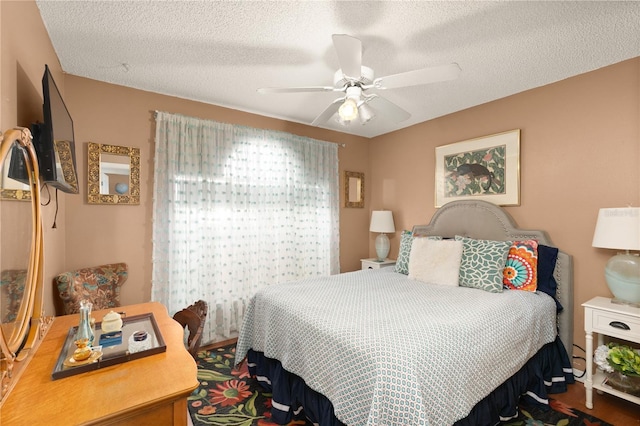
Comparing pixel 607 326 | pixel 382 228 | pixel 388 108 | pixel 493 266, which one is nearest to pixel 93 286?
pixel 388 108

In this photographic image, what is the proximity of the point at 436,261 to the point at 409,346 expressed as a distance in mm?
1493

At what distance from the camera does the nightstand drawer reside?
2.07 metres

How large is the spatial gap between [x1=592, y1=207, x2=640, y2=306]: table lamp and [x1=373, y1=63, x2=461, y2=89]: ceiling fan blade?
161 cm

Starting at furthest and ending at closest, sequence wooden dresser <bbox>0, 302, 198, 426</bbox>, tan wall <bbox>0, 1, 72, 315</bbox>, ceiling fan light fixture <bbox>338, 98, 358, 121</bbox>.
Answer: ceiling fan light fixture <bbox>338, 98, 358, 121</bbox>, tan wall <bbox>0, 1, 72, 315</bbox>, wooden dresser <bbox>0, 302, 198, 426</bbox>

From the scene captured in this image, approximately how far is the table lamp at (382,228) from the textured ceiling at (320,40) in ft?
5.69

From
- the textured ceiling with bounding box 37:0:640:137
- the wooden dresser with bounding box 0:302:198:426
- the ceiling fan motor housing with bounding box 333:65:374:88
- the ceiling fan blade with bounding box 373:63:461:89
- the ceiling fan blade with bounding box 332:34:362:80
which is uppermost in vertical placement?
the textured ceiling with bounding box 37:0:640:137

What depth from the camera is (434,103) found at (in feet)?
10.8

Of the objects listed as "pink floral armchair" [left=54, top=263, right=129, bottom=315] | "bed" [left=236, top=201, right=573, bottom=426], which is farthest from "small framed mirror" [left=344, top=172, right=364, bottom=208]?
"pink floral armchair" [left=54, top=263, right=129, bottom=315]

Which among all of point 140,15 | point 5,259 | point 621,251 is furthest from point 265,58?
point 621,251

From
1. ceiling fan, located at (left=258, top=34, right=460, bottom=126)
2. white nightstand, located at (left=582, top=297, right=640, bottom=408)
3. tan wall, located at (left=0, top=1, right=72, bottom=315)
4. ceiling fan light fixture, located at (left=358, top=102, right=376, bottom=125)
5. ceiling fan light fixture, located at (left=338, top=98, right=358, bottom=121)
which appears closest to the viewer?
tan wall, located at (left=0, top=1, right=72, bottom=315)

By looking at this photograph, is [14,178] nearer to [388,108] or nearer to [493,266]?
[388,108]

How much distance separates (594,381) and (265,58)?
11.6ft

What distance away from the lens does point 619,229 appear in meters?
2.18

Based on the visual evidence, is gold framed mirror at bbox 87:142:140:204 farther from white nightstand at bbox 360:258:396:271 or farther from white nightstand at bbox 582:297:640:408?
white nightstand at bbox 582:297:640:408
